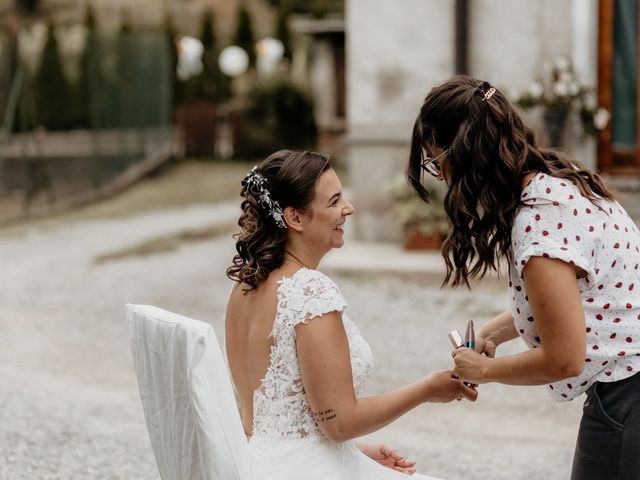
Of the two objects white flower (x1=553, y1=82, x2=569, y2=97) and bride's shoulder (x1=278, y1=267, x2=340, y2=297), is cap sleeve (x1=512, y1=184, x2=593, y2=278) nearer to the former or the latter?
bride's shoulder (x1=278, y1=267, x2=340, y2=297)

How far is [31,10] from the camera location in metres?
30.8

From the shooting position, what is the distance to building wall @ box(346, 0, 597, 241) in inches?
396

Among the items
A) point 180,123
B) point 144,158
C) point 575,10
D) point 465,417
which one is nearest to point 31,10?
point 180,123

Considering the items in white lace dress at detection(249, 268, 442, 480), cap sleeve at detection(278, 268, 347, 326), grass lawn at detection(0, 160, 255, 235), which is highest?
cap sleeve at detection(278, 268, 347, 326)

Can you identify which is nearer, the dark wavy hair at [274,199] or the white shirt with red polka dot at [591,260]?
the white shirt with red polka dot at [591,260]

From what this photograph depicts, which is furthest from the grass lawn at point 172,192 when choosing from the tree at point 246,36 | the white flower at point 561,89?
the white flower at point 561,89

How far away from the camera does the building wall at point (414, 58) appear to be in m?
10.0

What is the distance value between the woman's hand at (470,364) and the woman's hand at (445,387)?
0.07 metres

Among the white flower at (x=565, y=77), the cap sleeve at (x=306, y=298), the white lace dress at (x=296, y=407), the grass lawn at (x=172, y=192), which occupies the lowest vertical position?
the grass lawn at (x=172, y=192)

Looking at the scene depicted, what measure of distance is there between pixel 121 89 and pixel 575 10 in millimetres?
10447

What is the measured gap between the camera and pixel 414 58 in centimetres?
1036

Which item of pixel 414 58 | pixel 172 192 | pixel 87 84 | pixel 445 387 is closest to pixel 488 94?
pixel 445 387

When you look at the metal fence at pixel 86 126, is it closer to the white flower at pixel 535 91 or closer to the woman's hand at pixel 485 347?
the white flower at pixel 535 91

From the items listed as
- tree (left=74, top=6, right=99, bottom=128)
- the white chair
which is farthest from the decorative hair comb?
tree (left=74, top=6, right=99, bottom=128)
